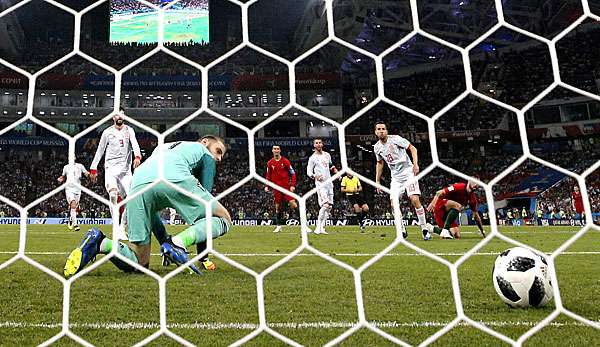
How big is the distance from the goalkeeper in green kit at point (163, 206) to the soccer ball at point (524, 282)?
146 cm

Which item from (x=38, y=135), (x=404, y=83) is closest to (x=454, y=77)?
(x=404, y=83)

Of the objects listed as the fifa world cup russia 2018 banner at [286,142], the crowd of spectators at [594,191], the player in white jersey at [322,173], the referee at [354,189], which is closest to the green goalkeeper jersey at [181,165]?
the player in white jersey at [322,173]

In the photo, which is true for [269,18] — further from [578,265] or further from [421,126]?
[578,265]

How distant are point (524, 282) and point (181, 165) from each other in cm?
183

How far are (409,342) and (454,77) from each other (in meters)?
26.4

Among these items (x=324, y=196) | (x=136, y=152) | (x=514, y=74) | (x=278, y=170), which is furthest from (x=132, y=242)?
(x=514, y=74)

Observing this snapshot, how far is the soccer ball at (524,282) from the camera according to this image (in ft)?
7.41

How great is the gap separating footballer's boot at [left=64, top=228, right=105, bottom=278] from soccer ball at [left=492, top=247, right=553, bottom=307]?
6.84 feet

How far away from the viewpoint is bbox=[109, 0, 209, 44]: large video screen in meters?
27.3

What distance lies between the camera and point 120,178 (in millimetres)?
6277

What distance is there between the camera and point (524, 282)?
226 cm

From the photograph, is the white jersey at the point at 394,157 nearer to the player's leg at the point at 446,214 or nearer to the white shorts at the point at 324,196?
the player's leg at the point at 446,214

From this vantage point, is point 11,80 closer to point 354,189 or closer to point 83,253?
point 354,189

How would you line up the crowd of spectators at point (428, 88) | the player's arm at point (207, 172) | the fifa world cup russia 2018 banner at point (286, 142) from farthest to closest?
the crowd of spectators at point (428, 88) → the fifa world cup russia 2018 banner at point (286, 142) → the player's arm at point (207, 172)
